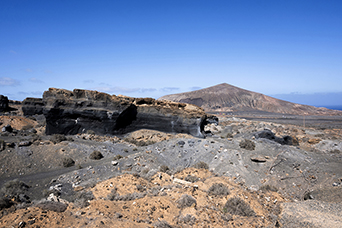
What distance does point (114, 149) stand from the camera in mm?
16750

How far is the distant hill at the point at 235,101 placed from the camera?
302 feet

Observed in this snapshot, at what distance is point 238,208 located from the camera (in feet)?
26.6

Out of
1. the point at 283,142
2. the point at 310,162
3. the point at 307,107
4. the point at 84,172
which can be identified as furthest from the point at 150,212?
the point at 307,107

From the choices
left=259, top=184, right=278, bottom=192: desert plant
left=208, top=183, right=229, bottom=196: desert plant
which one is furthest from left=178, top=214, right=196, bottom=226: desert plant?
left=259, top=184, right=278, bottom=192: desert plant

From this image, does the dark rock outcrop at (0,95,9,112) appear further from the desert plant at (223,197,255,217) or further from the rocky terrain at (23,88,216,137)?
the desert plant at (223,197,255,217)

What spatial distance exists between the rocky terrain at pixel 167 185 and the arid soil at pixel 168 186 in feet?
0.14

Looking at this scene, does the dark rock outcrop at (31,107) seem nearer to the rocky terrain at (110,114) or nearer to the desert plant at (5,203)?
the rocky terrain at (110,114)

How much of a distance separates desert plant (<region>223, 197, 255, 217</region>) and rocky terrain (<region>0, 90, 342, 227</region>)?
40 mm

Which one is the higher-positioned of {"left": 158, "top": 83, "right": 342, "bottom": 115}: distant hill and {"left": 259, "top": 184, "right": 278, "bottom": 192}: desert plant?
{"left": 158, "top": 83, "right": 342, "bottom": 115}: distant hill

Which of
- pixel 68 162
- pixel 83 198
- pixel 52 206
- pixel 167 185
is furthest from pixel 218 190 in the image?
pixel 68 162

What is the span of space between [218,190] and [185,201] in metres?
2.02

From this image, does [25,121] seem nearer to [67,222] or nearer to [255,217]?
[67,222]

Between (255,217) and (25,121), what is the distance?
31089mm

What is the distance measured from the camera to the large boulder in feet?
64.7
